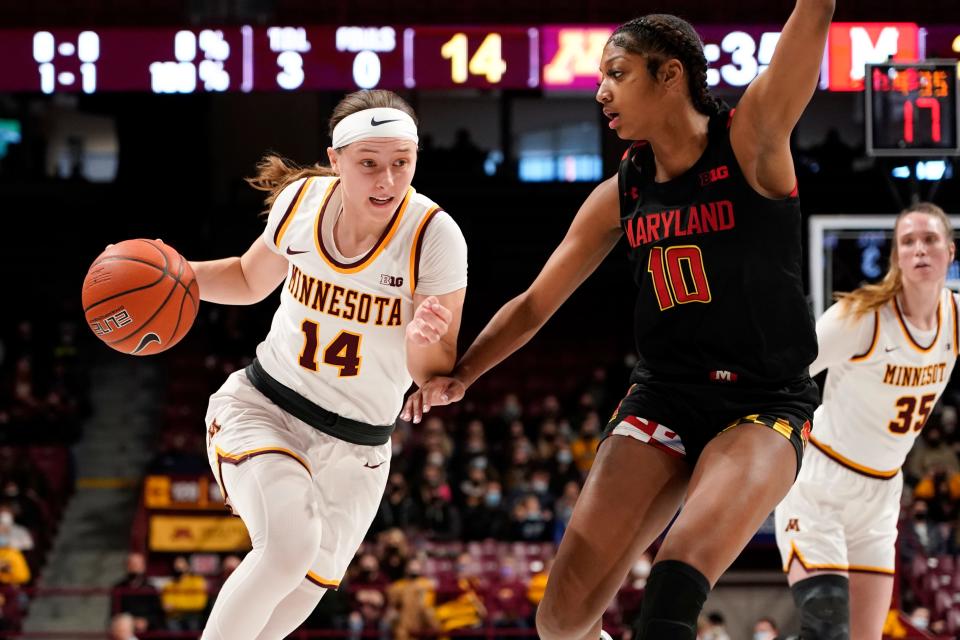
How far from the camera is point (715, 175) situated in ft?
13.1

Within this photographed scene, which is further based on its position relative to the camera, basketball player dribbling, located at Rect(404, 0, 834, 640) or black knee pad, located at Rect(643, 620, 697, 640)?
basketball player dribbling, located at Rect(404, 0, 834, 640)

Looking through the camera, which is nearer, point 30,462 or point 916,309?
point 916,309

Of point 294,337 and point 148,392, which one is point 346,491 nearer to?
point 294,337

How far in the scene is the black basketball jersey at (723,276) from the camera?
3.95 m

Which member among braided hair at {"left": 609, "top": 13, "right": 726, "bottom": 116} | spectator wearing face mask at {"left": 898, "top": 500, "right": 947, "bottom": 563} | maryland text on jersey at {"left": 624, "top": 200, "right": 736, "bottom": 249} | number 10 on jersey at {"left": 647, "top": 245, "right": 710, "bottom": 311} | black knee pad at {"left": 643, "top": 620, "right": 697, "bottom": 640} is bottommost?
spectator wearing face mask at {"left": 898, "top": 500, "right": 947, "bottom": 563}

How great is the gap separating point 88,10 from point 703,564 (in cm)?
1194

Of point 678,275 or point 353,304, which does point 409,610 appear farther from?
point 678,275

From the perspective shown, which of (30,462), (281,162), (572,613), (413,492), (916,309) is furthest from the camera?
(30,462)

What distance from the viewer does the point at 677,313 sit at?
4.05m

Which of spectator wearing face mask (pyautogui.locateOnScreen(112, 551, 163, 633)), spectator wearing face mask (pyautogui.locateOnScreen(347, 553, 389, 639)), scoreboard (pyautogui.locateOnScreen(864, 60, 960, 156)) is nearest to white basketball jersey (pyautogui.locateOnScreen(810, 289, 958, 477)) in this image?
scoreboard (pyautogui.locateOnScreen(864, 60, 960, 156))

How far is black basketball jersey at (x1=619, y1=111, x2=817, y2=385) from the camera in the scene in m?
3.95

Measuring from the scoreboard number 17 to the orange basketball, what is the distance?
23.7 ft

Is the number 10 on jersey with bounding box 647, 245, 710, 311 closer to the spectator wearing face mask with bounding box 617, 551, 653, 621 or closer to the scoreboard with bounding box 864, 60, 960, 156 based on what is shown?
the scoreboard with bounding box 864, 60, 960, 156

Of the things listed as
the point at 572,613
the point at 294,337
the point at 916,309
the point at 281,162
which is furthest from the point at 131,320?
the point at 916,309
